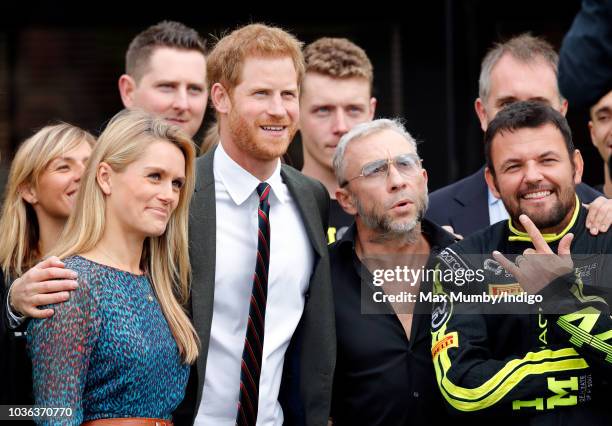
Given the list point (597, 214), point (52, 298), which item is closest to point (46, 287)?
point (52, 298)

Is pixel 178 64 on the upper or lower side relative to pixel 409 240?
upper

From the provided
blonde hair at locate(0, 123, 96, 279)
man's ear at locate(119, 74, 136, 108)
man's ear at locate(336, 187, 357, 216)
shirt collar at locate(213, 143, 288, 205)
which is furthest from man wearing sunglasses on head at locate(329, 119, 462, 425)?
man's ear at locate(119, 74, 136, 108)

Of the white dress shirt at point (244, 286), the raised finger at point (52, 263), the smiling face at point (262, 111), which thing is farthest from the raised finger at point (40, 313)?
the smiling face at point (262, 111)

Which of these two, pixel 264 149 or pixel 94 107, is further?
pixel 94 107

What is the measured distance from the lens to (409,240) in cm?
390

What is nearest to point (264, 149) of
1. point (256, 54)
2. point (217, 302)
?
point (256, 54)

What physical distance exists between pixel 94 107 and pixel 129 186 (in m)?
4.60

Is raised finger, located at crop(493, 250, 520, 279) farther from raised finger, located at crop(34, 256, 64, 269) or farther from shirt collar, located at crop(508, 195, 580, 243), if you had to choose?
raised finger, located at crop(34, 256, 64, 269)

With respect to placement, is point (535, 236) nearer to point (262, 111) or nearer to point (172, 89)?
point (262, 111)

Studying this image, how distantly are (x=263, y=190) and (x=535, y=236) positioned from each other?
1062mm

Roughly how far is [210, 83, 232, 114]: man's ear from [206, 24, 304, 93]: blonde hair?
2 cm

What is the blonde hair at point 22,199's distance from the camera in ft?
12.8

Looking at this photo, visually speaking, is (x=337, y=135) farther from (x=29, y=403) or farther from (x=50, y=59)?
(x=50, y=59)

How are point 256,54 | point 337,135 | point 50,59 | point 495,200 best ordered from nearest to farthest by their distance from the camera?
point 256,54, point 495,200, point 337,135, point 50,59
